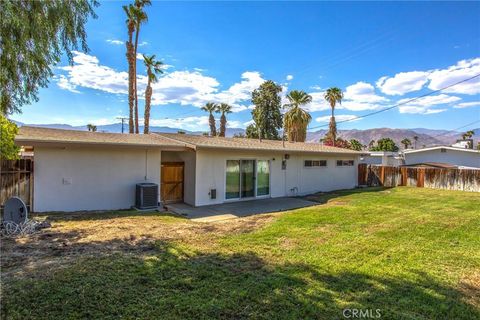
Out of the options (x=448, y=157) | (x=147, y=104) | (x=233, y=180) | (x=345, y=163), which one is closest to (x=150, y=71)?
(x=147, y=104)

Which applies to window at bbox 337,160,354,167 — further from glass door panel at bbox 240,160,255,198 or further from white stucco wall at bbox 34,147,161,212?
white stucco wall at bbox 34,147,161,212

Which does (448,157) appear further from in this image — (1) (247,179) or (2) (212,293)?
(2) (212,293)

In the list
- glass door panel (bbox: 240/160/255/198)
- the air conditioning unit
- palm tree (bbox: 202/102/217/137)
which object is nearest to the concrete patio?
glass door panel (bbox: 240/160/255/198)

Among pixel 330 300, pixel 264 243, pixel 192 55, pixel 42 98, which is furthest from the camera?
pixel 192 55

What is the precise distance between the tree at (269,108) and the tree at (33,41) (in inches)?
1069

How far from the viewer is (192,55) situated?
17.4m

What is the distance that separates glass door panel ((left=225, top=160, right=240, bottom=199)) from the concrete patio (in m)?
0.44

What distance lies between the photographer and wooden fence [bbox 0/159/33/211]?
8414mm

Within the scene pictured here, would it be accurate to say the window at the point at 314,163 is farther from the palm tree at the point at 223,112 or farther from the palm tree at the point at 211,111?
the palm tree at the point at 211,111

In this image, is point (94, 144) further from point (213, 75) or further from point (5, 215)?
point (213, 75)

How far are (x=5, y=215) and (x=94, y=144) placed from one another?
3195 mm

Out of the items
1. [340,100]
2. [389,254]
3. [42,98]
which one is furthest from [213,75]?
[389,254]

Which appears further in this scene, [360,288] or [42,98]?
[42,98]

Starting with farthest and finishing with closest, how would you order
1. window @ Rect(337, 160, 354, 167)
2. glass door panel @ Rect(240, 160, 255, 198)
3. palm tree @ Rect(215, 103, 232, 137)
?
palm tree @ Rect(215, 103, 232, 137), window @ Rect(337, 160, 354, 167), glass door panel @ Rect(240, 160, 255, 198)
